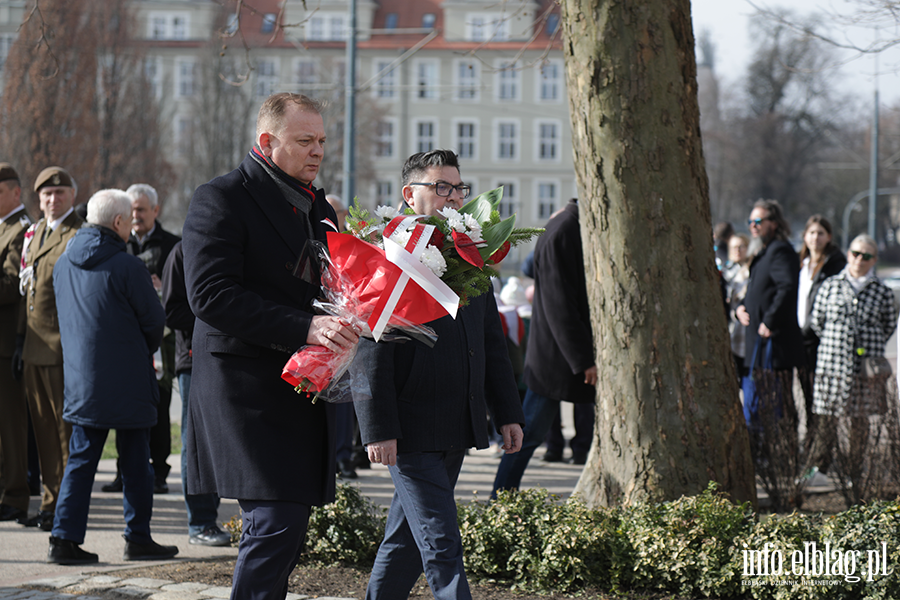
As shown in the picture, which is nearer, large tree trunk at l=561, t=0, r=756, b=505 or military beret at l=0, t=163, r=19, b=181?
large tree trunk at l=561, t=0, r=756, b=505

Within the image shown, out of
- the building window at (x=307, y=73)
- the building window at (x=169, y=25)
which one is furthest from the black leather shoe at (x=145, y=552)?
the building window at (x=169, y=25)

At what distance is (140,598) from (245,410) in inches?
70.0

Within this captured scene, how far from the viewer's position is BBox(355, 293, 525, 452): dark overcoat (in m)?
3.63

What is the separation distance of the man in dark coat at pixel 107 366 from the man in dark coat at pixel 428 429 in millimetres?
2194

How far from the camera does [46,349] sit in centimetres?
622

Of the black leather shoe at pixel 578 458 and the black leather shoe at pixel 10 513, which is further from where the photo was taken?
the black leather shoe at pixel 578 458

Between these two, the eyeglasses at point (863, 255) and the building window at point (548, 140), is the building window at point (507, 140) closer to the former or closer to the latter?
the building window at point (548, 140)

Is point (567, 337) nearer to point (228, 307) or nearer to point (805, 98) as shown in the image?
point (228, 307)

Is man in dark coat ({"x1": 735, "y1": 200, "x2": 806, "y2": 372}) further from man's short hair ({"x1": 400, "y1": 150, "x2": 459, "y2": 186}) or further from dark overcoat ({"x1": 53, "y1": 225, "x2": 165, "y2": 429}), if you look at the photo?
dark overcoat ({"x1": 53, "y1": 225, "x2": 165, "y2": 429})

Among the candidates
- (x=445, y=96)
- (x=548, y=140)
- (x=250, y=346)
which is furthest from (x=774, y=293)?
(x=548, y=140)

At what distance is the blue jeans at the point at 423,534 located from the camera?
11.7 feet

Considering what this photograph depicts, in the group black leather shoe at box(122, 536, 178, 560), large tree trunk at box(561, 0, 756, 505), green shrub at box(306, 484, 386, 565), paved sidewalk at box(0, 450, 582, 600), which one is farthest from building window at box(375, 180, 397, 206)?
green shrub at box(306, 484, 386, 565)

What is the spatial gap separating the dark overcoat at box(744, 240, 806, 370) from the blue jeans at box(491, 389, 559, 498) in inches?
112

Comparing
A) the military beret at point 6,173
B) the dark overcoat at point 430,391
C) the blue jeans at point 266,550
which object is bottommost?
the blue jeans at point 266,550
